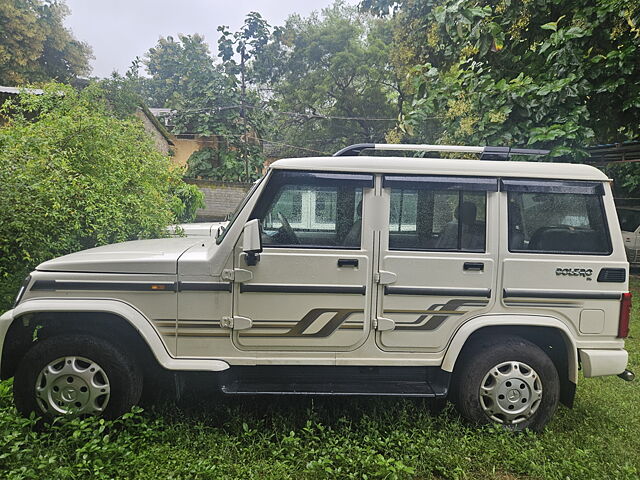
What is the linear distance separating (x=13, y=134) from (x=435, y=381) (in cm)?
598

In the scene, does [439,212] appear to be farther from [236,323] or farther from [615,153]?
[615,153]

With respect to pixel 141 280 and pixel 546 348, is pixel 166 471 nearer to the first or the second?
pixel 141 280

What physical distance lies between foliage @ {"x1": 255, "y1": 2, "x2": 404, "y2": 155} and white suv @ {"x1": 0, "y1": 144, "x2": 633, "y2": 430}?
81.6 feet

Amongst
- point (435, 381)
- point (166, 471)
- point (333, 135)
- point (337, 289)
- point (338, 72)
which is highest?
point (338, 72)

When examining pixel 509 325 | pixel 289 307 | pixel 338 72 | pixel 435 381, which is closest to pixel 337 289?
pixel 289 307

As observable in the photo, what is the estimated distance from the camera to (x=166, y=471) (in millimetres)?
3082

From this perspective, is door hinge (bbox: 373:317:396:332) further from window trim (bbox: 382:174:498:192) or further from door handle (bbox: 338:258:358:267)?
window trim (bbox: 382:174:498:192)

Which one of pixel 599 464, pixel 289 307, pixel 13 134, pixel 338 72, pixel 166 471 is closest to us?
pixel 166 471

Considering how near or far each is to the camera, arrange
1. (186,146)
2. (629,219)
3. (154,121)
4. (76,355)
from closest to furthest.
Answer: (76,355) < (629,219) < (154,121) < (186,146)

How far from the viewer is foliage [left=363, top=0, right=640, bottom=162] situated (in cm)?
619

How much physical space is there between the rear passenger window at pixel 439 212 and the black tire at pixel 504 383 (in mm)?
822

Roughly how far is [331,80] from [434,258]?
89.9ft

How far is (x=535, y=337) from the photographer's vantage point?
3922 mm

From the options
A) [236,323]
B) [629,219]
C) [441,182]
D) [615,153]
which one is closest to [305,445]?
[236,323]
